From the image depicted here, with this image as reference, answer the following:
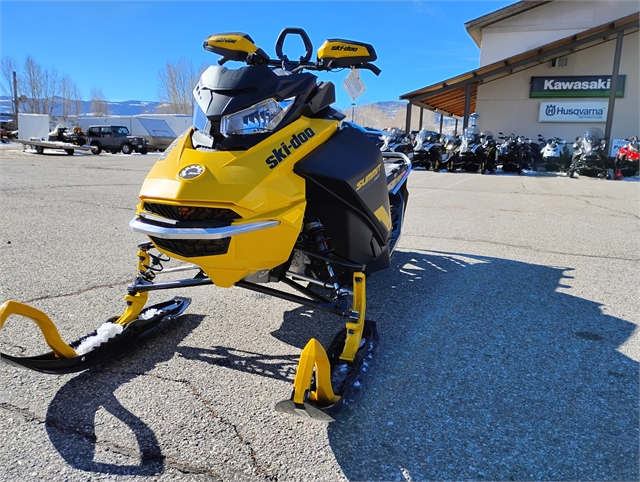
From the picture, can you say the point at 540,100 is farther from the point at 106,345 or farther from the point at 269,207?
the point at 106,345

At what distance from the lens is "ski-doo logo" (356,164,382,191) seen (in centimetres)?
253

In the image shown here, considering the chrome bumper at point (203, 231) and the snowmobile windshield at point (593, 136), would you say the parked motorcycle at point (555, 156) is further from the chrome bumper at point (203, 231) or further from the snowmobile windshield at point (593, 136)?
the chrome bumper at point (203, 231)

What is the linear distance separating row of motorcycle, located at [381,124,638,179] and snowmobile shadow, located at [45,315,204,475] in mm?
13512

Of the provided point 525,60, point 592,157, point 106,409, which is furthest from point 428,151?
point 106,409

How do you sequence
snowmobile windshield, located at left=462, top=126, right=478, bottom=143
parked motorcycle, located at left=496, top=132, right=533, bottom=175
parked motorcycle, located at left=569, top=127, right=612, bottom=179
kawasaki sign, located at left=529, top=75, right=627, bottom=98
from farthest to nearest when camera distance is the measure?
kawasaki sign, located at left=529, top=75, right=627, bottom=98, snowmobile windshield, located at left=462, top=126, right=478, bottom=143, parked motorcycle, located at left=496, top=132, right=533, bottom=175, parked motorcycle, located at left=569, top=127, right=612, bottom=179

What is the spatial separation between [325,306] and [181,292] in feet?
5.70

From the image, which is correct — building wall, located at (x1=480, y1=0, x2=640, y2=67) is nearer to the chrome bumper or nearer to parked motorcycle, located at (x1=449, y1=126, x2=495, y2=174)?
parked motorcycle, located at (x1=449, y1=126, x2=495, y2=174)

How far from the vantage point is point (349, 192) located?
8.05ft

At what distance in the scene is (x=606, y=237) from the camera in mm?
5934

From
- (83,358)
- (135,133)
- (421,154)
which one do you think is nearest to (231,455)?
(83,358)

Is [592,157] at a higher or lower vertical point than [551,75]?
lower

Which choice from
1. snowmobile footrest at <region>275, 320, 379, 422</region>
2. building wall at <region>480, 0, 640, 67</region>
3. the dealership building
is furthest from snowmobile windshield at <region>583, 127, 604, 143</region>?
snowmobile footrest at <region>275, 320, 379, 422</region>

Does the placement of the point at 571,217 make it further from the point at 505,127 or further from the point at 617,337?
the point at 505,127

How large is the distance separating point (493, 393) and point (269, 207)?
1.42m
